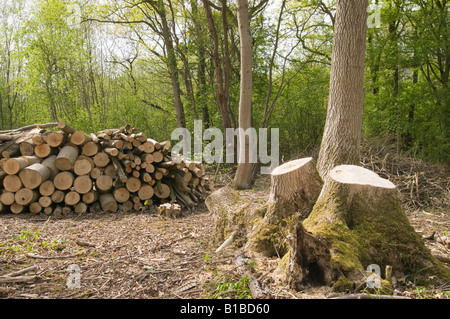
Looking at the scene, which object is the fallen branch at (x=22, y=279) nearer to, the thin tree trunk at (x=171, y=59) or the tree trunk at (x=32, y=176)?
the tree trunk at (x=32, y=176)

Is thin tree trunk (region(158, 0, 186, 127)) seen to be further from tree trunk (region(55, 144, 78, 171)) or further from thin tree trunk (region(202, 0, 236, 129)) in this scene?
tree trunk (region(55, 144, 78, 171))

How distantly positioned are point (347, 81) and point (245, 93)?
2943mm

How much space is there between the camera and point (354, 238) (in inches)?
112

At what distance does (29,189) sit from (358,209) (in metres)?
5.42

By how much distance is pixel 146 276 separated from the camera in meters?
3.06

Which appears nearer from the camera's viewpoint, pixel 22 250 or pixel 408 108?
pixel 22 250

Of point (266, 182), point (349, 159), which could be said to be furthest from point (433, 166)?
point (266, 182)

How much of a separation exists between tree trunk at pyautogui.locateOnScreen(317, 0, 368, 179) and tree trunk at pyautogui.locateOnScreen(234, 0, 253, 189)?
2.61m

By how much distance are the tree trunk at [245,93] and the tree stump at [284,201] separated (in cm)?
421

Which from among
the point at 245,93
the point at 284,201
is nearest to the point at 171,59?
the point at 245,93

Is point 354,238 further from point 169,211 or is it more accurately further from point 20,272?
point 169,211

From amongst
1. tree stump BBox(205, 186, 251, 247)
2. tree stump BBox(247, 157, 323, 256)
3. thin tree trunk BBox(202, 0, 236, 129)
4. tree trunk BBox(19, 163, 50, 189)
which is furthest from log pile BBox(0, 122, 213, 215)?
tree stump BBox(247, 157, 323, 256)

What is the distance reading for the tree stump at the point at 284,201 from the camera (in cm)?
330

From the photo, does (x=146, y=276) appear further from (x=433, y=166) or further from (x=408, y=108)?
(x=408, y=108)
